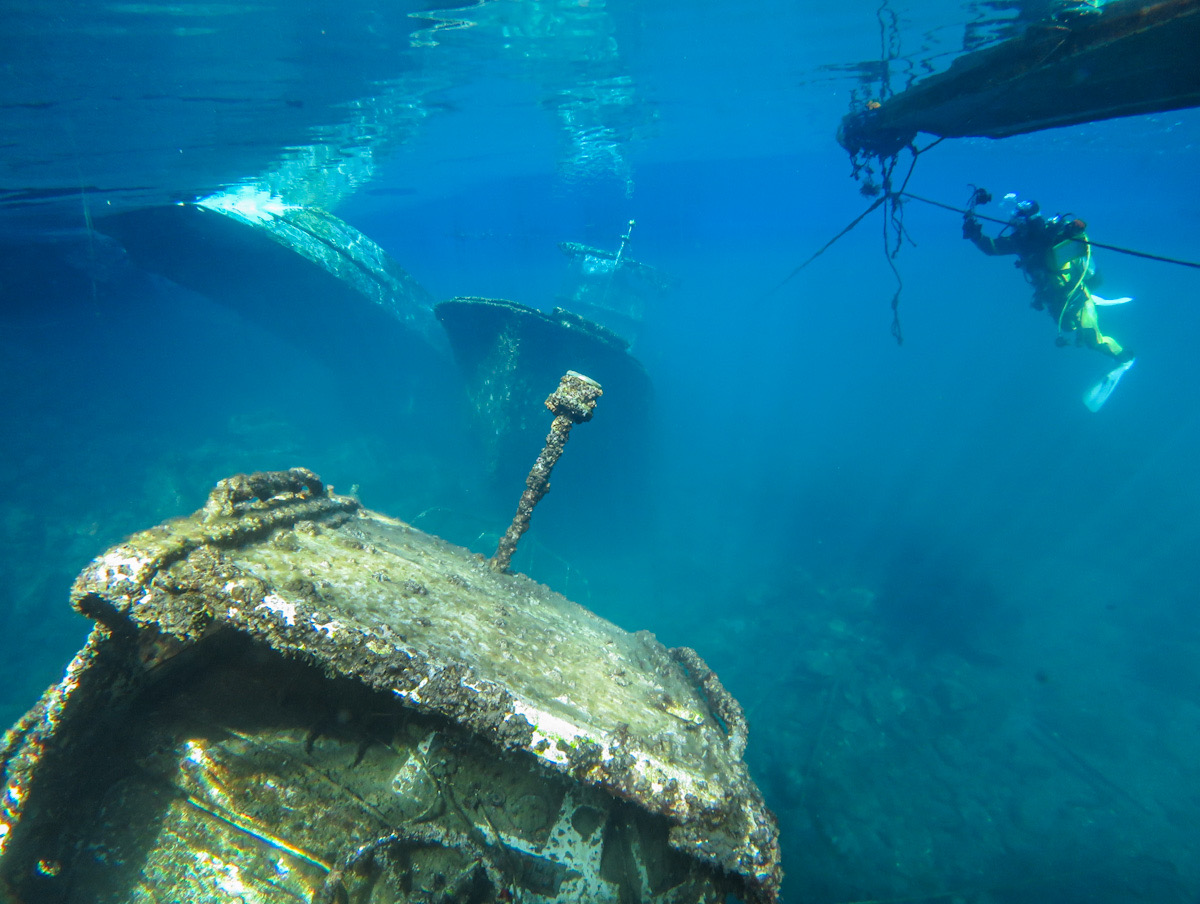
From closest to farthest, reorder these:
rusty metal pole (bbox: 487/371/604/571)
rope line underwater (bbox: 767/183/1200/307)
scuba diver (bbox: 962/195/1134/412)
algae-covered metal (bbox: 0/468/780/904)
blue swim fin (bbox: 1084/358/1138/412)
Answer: algae-covered metal (bbox: 0/468/780/904) → rope line underwater (bbox: 767/183/1200/307) → rusty metal pole (bbox: 487/371/604/571) → scuba diver (bbox: 962/195/1134/412) → blue swim fin (bbox: 1084/358/1138/412)

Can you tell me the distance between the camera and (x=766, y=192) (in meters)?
38.2

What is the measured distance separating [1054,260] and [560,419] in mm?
9891

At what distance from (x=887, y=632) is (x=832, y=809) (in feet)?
21.6

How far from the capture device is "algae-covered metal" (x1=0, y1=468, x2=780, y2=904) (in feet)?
6.40

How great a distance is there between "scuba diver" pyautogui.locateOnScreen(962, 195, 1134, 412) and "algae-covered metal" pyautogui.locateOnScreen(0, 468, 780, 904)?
636 cm

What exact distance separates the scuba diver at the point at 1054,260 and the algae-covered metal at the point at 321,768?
636 centimetres

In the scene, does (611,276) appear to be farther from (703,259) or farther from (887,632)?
(703,259)

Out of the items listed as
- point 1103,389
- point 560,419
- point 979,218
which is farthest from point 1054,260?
point 560,419

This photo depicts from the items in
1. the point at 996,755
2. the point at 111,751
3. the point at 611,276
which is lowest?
the point at 996,755

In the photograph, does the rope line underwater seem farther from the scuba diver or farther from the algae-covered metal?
the algae-covered metal

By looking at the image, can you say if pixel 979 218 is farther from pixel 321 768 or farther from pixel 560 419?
pixel 321 768

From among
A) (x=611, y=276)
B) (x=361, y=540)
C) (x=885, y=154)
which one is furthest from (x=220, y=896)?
(x=611, y=276)

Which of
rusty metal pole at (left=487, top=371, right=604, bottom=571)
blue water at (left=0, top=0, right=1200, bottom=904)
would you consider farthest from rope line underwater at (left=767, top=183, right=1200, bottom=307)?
blue water at (left=0, top=0, right=1200, bottom=904)

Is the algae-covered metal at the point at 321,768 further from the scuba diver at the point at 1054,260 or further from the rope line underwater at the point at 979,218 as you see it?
the scuba diver at the point at 1054,260
